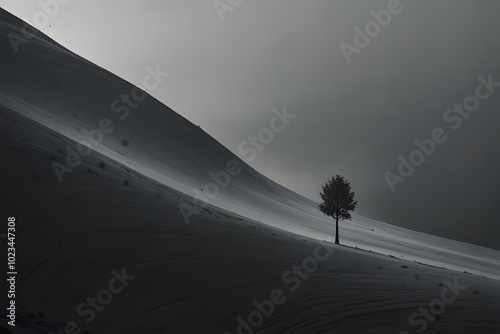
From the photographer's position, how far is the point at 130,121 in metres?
39.5

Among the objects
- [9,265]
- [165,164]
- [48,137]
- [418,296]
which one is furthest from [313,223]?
[9,265]

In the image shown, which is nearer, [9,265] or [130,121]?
[9,265]

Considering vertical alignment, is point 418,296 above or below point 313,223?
below

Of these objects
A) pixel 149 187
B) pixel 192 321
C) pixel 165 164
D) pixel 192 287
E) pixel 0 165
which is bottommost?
pixel 192 321

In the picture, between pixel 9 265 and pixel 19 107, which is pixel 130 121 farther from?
pixel 9 265

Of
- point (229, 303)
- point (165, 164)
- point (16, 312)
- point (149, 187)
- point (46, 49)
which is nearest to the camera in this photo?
point (16, 312)

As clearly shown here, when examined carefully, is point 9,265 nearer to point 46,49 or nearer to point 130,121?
point 130,121

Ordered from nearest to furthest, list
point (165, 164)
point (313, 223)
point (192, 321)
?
point (192, 321)
point (165, 164)
point (313, 223)

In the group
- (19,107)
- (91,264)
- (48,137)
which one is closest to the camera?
(91,264)

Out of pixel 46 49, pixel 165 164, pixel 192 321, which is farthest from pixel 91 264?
pixel 46 49

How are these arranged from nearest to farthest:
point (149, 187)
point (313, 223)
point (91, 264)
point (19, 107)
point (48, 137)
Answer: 1. point (91, 264)
2. point (48, 137)
3. point (149, 187)
4. point (19, 107)
5. point (313, 223)

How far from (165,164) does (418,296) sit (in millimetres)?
25440

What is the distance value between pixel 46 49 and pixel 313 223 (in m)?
27.5

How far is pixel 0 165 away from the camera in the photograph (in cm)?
1467
